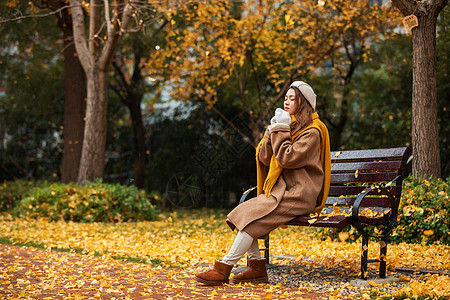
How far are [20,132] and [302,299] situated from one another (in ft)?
47.8

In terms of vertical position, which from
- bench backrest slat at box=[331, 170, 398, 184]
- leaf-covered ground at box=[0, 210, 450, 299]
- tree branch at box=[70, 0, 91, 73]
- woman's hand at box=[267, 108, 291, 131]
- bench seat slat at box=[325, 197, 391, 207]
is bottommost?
leaf-covered ground at box=[0, 210, 450, 299]

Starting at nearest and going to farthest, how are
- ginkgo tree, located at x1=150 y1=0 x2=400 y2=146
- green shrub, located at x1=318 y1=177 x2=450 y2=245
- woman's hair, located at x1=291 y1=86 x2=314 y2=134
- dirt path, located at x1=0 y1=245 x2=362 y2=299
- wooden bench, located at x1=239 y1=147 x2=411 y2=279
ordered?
dirt path, located at x1=0 y1=245 x2=362 y2=299, wooden bench, located at x1=239 y1=147 x2=411 y2=279, woman's hair, located at x1=291 y1=86 x2=314 y2=134, green shrub, located at x1=318 y1=177 x2=450 y2=245, ginkgo tree, located at x1=150 y1=0 x2=400 y2=146

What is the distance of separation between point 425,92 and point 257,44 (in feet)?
18.7

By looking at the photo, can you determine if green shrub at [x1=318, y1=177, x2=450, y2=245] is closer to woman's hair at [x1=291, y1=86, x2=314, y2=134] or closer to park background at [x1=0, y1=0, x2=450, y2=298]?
woman's hair at [x1=291, y1=86, x2=314, y2=134]

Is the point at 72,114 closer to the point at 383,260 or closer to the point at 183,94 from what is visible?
the point at 183,94

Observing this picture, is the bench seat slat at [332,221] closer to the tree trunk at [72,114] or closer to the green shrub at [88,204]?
the green shrub at [88,204]

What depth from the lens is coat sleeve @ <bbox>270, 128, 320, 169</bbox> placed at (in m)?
4.29

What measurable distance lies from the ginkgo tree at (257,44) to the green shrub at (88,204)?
10.7 ft

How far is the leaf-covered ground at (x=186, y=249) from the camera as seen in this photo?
426cm

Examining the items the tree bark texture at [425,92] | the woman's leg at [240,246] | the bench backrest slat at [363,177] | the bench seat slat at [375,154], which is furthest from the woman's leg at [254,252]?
the tree bark texture at [425,92]

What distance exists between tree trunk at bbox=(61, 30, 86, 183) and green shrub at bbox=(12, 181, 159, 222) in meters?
1.98

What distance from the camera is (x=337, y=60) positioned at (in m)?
13.9

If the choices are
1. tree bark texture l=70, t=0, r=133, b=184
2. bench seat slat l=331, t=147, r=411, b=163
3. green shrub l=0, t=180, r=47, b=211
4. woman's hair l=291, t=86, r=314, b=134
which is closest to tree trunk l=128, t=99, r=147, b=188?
green shrub l=0, t=180, r=47, b=211

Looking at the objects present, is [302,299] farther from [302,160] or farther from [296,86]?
[296,86]
